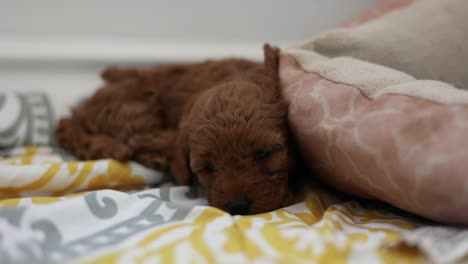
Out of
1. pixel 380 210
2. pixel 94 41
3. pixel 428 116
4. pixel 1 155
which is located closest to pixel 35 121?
pixel 1 155

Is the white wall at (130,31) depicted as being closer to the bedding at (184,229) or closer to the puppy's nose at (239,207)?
the bedding at (184,229)

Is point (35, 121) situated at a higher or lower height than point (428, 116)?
lower

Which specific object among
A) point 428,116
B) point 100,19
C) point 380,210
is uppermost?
point 100,19

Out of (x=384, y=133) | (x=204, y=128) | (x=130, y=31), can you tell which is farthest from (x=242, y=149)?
(x=130, y=31)

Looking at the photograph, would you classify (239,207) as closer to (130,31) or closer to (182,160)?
(182,160)

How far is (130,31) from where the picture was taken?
2428 mm

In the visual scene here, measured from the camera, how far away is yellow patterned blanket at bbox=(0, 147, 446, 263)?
0.95 m

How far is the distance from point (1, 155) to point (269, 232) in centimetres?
123

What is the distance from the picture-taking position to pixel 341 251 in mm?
957

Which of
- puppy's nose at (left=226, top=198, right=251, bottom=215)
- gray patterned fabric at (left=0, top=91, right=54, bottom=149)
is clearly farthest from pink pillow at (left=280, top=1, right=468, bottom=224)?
gray patterned fabric at (left=0, top=91, right=54, bottom=149)

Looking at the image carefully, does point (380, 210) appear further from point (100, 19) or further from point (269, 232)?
point (100, 19)

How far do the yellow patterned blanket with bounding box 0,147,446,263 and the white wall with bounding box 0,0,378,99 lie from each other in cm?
95

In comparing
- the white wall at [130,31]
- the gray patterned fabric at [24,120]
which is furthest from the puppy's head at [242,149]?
the white wall at [130,31]

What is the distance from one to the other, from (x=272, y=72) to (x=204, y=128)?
0.35 meters
